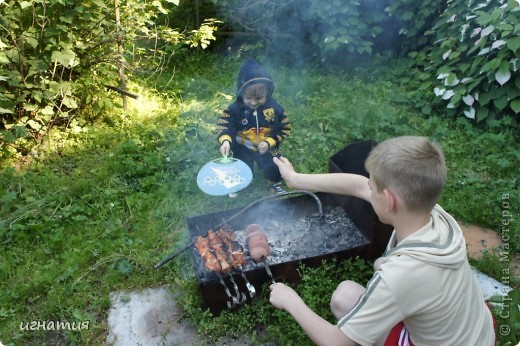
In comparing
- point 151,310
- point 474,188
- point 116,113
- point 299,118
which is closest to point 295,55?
point 299,118

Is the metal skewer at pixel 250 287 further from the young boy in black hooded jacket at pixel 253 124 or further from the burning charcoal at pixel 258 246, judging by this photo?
the young boy in black hooded jacket at pixel 253 124

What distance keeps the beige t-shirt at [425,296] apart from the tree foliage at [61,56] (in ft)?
12.1

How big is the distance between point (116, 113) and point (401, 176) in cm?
424

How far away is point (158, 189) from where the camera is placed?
13.8ft

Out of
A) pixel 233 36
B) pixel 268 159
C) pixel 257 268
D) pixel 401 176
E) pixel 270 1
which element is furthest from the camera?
pixel 233 36

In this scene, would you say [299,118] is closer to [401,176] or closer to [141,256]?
[141,256]

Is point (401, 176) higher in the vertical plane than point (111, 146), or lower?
higher

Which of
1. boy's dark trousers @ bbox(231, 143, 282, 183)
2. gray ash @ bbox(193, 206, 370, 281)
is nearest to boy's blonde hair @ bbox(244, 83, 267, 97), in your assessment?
boy's dark trousers @ bbox(231, 143, 282, 183)

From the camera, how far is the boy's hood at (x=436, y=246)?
178 centimetres

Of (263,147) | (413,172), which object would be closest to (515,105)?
(263,147)

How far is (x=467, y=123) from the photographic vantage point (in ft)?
16.8

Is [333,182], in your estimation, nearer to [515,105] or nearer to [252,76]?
[252,76]

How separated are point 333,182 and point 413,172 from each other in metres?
1.04

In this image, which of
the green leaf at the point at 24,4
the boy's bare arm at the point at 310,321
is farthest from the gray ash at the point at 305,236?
the green leaf at the point at 24,4
